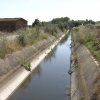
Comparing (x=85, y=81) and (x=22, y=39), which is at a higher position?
(x=22, y=39)

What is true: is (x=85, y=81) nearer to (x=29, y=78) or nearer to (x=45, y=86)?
(x=45, y=86)

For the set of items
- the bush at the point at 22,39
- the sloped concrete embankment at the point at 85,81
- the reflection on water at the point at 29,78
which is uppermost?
the bush at the point at 22,39

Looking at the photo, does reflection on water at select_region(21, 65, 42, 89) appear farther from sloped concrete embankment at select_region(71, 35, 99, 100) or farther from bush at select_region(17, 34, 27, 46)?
bush at select_region(17, 34, 27, 46)

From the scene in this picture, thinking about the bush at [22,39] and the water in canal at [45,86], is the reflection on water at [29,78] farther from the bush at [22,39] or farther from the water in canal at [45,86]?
the bush at [22,39]

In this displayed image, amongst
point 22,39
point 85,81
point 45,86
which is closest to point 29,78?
point 45,86

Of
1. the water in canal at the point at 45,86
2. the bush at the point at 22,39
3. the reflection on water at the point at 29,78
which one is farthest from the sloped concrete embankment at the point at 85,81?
the bush at the point at 22,39

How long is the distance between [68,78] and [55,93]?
338 cm

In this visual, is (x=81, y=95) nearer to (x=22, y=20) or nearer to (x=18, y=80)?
(x=18, y=80)

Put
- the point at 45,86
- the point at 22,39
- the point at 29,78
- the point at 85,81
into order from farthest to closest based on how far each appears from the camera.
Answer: the point at 22,39 < the point at 29,78 < the point at 45,86 < the point at 85,81

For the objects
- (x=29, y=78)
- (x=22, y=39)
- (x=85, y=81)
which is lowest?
(x=29, y=78)

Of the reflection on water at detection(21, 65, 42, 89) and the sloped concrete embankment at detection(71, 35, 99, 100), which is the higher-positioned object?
the sloped concrete embankment at detection(71, 35, 99, 100)

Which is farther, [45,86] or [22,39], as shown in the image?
[22,39]

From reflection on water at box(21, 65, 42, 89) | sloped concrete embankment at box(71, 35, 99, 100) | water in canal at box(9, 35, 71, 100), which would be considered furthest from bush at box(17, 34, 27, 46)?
sloped concrete embankment at box(71, 35, 99, 100)

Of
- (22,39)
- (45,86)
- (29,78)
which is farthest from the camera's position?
(22,39)
